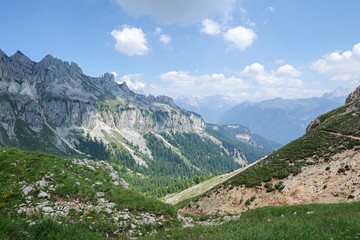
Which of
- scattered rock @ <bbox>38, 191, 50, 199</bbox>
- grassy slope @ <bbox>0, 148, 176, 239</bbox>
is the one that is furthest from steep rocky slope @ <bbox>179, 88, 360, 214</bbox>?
scattered rock @ <bbox>38, 191, 50, 199</bbox>

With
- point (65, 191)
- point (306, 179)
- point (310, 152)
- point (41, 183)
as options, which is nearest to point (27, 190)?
point (41, 183)

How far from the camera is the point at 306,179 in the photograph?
30.8 meters

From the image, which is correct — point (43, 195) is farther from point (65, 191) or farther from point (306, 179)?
point (306, 179)

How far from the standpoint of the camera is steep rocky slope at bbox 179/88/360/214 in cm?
2634

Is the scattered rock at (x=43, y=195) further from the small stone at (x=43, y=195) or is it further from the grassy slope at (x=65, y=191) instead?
the grassy slope at (x=65, y=191)

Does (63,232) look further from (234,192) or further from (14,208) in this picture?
(234,192)

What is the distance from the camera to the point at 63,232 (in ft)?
29.9

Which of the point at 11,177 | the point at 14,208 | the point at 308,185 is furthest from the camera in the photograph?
the point at 308,185

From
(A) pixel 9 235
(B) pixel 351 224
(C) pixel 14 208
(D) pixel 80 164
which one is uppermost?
(D) pixel 80 164

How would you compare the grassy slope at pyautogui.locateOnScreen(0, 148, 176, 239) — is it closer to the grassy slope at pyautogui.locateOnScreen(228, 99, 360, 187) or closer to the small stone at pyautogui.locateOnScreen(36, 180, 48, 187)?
the small stone at pyautogui.locateOnScreen(36, 180, 48, 187)

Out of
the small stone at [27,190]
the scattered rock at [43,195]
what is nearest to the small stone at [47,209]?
the scattered rock at [43,195]

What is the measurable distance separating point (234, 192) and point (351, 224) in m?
28.6

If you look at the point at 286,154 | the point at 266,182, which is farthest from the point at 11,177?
the point at 286,154

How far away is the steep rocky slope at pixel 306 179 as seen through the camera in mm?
26344
